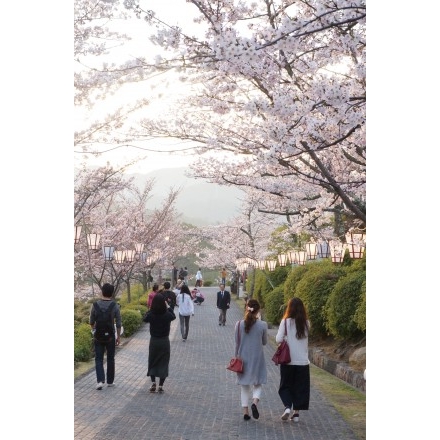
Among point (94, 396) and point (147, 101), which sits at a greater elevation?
point (147, 101)

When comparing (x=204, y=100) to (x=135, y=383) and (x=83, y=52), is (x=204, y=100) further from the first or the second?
(x=135, y=383)

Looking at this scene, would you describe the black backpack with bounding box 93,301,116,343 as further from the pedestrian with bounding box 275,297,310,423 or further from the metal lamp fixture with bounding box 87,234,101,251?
the metal lamp fixture with bounding box 87,234,101,251

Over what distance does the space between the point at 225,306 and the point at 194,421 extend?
17123mm

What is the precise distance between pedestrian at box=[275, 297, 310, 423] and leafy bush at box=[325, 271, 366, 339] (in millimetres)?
4358

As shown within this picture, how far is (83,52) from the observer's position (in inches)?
428

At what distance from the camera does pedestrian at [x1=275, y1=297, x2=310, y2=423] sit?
9.84 meters

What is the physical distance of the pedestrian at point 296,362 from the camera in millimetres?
9844

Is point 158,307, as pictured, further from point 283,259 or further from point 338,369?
point 283,259

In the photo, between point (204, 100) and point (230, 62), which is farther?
point (204, 100)

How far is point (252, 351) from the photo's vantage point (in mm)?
10070

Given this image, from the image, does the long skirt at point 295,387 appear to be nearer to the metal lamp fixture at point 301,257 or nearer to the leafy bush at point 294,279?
the leafy bush at point 294,279

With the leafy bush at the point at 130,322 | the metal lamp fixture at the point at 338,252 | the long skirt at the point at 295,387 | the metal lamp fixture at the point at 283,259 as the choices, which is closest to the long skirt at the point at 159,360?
the long skirt at the point at 295,387
